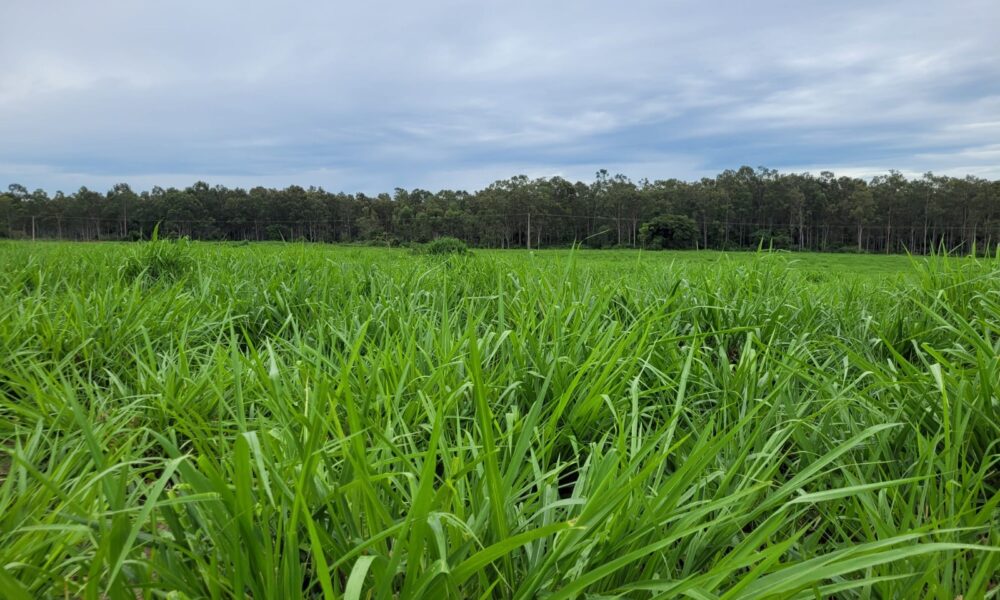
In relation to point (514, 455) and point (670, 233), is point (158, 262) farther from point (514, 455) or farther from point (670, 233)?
point (670, 233)

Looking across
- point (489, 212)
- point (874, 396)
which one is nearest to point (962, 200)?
point (489, 212)

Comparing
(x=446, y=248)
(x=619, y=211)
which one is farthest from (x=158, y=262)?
(x=619, y=211)

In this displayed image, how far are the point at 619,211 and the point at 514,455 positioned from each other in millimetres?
63960

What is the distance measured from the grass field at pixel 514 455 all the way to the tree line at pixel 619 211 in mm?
44311

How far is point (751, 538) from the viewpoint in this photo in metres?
1.06

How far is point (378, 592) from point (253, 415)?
1111 mm

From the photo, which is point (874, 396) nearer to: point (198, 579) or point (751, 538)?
point (751, 538)

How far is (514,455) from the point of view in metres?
1.16

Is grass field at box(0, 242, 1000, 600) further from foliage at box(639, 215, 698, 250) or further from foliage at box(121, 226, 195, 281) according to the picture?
foliage at box(639, 215, 698, 250)

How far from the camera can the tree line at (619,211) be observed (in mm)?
47844

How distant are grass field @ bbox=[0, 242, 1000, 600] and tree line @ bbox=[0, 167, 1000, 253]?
4431 centimetres

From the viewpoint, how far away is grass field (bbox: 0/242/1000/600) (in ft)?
3.13

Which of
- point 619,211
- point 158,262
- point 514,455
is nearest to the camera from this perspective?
point 514,455

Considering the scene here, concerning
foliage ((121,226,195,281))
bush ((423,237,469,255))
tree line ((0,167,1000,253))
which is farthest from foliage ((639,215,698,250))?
foliage ((121,226,195,281))
